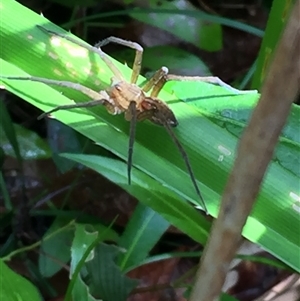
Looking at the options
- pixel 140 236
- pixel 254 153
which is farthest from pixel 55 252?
pixel 254 153

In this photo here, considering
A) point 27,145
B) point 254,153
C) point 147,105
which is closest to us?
point 254,153

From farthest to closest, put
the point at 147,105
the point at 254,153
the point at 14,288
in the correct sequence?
1. the point at 147,105
2. the point at 14,288
3. the point at 254,153

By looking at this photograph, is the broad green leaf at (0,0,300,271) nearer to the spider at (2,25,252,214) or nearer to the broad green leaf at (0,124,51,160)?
the spider at (2,25,252,214)

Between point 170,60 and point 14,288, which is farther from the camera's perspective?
point 170,60

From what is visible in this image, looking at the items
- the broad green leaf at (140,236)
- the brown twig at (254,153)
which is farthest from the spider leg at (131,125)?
the brown twig at (254,153)

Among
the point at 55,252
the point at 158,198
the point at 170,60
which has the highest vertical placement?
the point at 170,60

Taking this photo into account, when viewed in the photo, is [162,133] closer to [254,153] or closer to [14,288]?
[14,288]

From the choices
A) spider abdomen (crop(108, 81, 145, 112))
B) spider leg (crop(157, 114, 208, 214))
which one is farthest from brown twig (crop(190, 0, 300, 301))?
spider abdomen (crop(108, 81, 145, 112))
